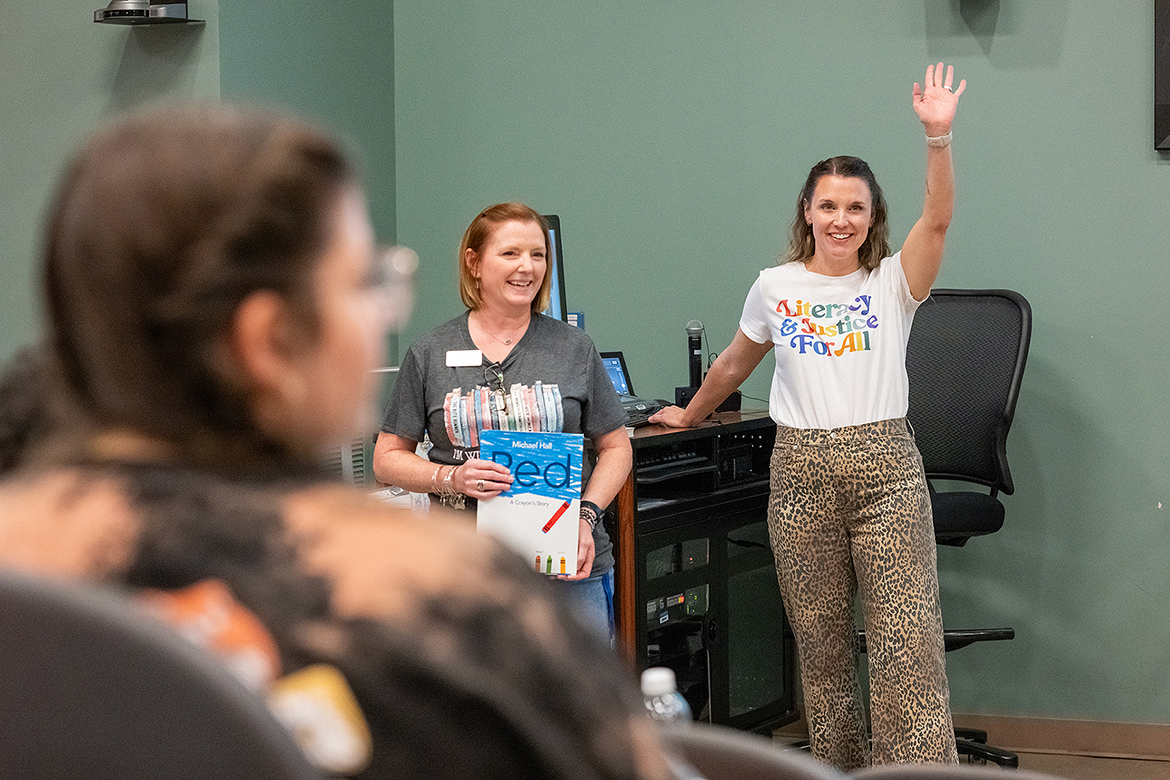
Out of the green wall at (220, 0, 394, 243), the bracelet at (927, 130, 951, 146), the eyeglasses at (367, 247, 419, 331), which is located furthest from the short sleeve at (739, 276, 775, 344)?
the eyeglasses at (367, 247, 419, 331)

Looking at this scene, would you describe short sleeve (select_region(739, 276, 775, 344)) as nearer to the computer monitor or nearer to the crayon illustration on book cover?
the computer monitor

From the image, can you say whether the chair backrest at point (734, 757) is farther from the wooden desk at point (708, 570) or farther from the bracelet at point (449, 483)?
the wooden desk at point (708, 570)

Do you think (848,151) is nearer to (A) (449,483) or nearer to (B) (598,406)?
(B) (598,406)

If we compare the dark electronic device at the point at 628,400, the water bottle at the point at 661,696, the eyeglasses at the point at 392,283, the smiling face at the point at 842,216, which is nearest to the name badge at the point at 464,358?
the dark electronic device at the point at 628,400

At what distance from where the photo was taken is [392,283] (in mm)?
711

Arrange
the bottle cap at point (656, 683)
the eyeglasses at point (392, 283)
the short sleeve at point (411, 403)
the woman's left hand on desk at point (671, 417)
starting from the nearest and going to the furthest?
the eyeglasses at point (392, 283) → the bottle cap at point (656, 683) → the short sleeve at point (411, 403) → the woman's left hand on desk at point (671, 417)

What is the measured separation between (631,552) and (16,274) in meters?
1.99

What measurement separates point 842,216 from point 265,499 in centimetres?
238

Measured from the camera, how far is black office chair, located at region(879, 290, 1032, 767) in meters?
3.42

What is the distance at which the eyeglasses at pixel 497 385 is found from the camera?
8.14 feet

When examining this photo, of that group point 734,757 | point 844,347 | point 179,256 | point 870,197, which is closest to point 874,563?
point 844,347

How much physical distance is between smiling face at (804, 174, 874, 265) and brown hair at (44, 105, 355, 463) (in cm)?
232

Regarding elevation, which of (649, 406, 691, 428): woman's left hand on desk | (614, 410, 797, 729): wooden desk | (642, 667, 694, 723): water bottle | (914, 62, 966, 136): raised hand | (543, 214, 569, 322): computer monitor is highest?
(914, 62, 966, 136): raised hand

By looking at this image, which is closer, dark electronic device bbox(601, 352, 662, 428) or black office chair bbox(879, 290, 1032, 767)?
dark electronic device bbox(601, 352, 662, 428)
